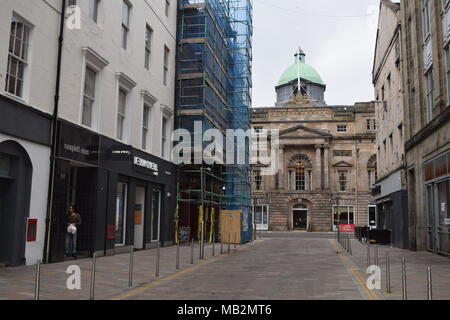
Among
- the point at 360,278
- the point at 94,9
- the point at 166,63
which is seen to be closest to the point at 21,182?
the point at 94,9

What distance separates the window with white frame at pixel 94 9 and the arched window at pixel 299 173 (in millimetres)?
50348

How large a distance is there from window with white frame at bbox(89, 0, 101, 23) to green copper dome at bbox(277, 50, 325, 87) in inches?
2516

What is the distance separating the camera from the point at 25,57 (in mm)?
13125

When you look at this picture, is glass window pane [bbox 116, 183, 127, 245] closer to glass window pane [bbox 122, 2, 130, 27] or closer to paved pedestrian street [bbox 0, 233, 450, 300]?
paved pedestrian street [bbox 0, 233, 450, 300]

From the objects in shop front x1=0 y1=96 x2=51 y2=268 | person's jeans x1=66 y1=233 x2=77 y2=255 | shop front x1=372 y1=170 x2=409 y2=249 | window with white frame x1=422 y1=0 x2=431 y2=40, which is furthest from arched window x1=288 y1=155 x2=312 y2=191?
shop front x1=0 y1=96 x2=51 y2=268

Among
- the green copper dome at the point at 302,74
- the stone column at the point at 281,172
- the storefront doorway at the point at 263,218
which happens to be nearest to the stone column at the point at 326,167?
the stone column at the point at 281,172

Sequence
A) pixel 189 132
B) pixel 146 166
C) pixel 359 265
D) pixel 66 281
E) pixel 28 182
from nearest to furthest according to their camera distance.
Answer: pixel 66 281 → pixel 28 182 → pixel 359 265 → pixel 146 166 → pixel 189 132

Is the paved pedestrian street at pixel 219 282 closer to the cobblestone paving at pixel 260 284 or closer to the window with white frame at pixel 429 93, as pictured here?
the cobblestone paving at pixel 260 284

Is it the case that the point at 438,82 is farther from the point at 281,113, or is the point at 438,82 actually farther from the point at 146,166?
the point at 281,113

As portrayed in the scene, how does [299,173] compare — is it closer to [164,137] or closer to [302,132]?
[302,132]

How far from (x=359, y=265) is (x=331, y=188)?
162 ft

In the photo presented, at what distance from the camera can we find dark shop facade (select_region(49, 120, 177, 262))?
14.4 m

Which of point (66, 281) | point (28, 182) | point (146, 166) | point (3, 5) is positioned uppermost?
point (3, 5)
